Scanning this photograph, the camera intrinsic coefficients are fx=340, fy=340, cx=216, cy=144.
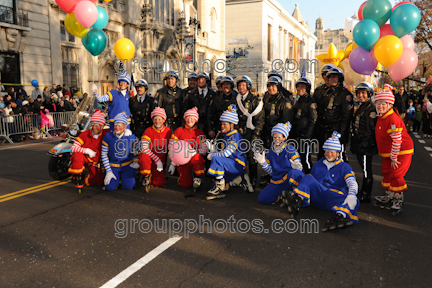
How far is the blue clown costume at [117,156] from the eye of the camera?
20.9ft

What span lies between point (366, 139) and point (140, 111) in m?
4.68

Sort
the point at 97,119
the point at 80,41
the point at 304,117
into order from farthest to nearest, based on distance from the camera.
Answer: the point at 80,41, the point at 304,117, the point at 97,119

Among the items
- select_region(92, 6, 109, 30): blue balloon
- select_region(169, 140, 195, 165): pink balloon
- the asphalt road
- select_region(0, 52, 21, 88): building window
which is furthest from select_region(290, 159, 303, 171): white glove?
select_region(0, 52, 21, 88): building window

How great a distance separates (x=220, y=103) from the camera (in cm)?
699

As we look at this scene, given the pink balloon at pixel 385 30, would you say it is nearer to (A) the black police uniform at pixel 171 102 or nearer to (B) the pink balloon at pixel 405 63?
(B) the pink balloon at pixel 405 63

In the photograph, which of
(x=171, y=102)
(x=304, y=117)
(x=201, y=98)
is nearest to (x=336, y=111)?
(x=304, y=117)

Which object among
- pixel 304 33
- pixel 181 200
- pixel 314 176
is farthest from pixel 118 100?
pixel 304 33

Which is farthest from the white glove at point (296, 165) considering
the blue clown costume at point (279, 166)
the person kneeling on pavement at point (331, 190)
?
the person kneeling on pavement at point (331, 190)

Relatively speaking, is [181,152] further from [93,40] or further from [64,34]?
[64,34]

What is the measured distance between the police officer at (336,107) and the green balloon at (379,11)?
1083 mm

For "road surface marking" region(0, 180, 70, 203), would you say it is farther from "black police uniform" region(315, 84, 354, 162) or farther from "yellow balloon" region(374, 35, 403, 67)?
"yellow balloon" region(374, 35, 403, 67)

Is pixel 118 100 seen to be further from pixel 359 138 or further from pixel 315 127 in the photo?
pixel 359 138

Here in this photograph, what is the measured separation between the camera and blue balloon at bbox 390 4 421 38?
576cm

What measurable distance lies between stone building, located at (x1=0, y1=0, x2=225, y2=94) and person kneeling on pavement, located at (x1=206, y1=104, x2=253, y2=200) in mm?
6086
